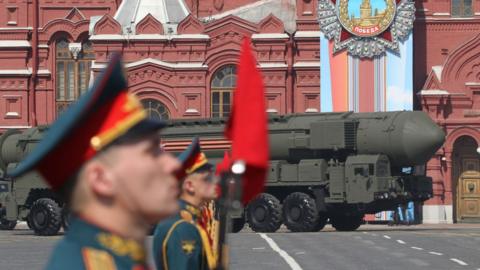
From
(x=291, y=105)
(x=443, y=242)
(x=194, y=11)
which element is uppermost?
(x=194, y=11)

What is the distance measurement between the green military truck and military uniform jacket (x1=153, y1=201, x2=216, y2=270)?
31.3 metres

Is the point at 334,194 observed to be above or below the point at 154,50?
below

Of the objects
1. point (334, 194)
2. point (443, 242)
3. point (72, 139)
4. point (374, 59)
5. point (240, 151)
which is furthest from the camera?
point (374, 59)

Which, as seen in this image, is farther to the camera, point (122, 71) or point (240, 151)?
point (240, 151)

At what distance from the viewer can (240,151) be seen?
199 inches

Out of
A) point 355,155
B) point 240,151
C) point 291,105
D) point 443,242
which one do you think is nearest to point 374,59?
point 291,105

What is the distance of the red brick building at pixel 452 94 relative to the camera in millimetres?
53188

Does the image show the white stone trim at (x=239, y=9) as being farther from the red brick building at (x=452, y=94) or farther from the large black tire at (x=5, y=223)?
the large black tire at (x=5, y=223)

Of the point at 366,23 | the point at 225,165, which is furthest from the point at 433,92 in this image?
the point at 225,165

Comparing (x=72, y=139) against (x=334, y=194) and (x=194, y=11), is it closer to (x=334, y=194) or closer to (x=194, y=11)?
(x=334, y=194)

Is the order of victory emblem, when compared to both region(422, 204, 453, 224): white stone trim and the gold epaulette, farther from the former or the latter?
the gold epaulette

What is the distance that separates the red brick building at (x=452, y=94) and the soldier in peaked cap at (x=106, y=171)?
163 feet

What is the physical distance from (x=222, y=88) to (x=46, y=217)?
15.9 m

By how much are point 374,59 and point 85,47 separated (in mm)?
13160
